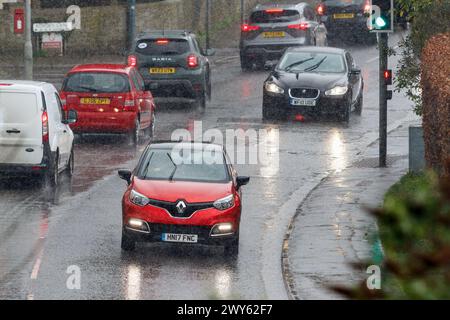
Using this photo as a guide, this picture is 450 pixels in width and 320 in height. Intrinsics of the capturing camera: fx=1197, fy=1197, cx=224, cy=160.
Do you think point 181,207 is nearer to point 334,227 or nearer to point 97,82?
point 334,227

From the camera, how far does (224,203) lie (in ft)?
45.5

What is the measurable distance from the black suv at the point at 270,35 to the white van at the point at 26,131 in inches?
756

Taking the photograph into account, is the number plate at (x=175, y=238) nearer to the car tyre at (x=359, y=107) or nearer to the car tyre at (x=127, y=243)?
the car tyre at (x=127, y=243)

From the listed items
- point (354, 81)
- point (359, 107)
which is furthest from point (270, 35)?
point (354, 81)

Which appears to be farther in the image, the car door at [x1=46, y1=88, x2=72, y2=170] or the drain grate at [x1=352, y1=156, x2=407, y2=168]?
the drain grate at [x1=352, y1=156, x2=407, y2=168]

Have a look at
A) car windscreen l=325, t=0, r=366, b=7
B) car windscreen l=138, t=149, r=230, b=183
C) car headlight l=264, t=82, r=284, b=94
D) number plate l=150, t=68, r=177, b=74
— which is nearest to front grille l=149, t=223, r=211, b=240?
car windscreen l=138, t=149, r=230, b=183

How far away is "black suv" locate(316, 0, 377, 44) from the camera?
43.1m

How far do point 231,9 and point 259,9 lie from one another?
410 inches

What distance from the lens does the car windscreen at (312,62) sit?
1098 inches

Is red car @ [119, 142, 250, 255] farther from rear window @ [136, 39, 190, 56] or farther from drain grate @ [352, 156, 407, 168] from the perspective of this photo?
rear window @ [136, 39, 190, 56]

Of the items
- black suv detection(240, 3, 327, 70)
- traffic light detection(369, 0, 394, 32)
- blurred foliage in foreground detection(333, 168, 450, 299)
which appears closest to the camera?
blurred foliage in foreground detection(333, 168, 450, 299)

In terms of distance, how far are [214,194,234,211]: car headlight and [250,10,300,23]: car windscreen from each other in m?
23.7
